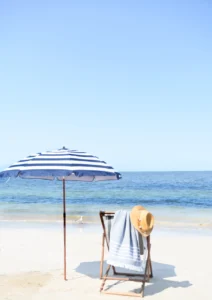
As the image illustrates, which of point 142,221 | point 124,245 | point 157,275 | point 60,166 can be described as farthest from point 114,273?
point 60,166

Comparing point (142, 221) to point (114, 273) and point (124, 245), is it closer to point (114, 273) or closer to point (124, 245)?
point (124, 245)

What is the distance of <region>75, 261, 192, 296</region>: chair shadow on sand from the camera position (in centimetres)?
490

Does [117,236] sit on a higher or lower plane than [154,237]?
higher

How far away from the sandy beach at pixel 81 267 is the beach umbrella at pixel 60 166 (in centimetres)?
151

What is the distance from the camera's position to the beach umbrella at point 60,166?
4.45m

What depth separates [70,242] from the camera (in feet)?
26.1

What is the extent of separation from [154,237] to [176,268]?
2965mm

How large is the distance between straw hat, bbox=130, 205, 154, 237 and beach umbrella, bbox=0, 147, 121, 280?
0.64m

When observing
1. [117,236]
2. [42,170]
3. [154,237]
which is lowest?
[154,237]

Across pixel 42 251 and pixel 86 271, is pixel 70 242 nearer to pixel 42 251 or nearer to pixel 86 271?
pixel 42 251

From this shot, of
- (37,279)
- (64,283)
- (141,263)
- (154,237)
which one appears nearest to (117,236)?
(141,263)

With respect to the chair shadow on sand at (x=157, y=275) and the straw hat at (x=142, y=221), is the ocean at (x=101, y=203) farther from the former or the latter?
the chair shadow on sand at (x=157, y=275)

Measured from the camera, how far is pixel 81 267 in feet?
19.3

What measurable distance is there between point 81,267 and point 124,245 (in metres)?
1.59
